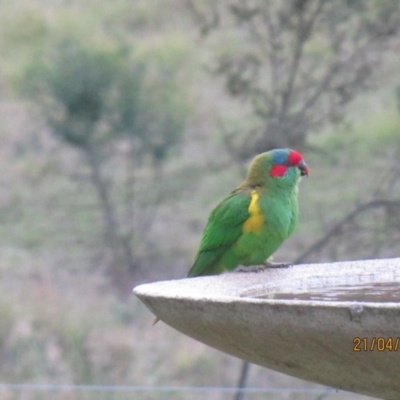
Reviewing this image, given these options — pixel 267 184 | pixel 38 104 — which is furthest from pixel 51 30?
pixel 267 184

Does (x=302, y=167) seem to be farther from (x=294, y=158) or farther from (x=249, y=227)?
(x=249, y=227)

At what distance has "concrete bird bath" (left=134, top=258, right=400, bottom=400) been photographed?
7.41 ft

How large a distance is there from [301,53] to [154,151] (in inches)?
119

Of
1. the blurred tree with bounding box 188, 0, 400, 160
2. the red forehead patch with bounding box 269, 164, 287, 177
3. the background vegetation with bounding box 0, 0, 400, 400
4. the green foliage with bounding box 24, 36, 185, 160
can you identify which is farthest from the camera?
the green foliage with bounding box 24, 36, 185, 160

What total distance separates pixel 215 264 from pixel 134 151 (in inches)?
326

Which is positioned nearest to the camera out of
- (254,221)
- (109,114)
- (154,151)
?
(254,221)

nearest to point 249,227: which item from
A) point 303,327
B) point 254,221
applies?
point 254,221

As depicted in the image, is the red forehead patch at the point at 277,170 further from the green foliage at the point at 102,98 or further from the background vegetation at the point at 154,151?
the green foliage at the point at 102,98
